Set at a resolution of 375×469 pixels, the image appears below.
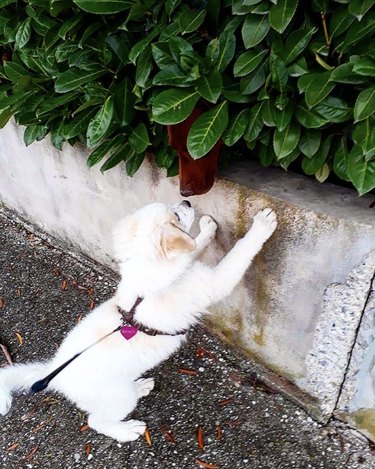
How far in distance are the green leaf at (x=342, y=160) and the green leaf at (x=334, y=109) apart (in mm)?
139

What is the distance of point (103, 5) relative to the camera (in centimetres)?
198

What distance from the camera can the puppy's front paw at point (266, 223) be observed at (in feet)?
7.57

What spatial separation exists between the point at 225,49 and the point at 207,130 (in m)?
0.35

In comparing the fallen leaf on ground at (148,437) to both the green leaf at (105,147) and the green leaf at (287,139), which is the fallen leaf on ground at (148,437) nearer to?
the green leaf at (105,147)

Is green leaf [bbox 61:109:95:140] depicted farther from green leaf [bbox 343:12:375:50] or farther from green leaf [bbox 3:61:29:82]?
green leaf [bbox 343:12:375:50]

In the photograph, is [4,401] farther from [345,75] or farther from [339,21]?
[339,21]

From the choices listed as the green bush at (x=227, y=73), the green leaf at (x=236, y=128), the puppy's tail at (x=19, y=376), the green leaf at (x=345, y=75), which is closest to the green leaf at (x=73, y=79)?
the green bush at (x=227, y=73)

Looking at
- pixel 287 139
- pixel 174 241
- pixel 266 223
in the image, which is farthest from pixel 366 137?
pixel 174 241

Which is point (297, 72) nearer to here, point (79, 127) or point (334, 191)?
point (334, 191)

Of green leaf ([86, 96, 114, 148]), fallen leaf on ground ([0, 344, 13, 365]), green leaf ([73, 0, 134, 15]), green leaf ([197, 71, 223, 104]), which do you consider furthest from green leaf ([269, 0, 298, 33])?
fallen leaf on ground ([0, 344, 13, 365])

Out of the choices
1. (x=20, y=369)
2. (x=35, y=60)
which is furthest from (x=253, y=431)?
(x=35, y=60)

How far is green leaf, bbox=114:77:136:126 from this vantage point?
237 cm

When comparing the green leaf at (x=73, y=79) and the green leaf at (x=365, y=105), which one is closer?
the green leaf at (x=365, y=105)

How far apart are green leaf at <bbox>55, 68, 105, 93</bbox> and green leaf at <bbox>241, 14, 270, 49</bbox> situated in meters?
0.84
